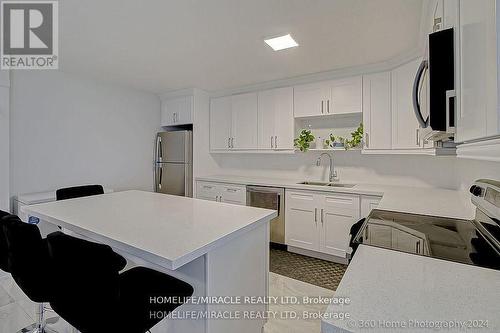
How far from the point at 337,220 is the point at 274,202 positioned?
2.70 feet

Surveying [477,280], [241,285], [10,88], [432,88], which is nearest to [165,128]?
[10,88]

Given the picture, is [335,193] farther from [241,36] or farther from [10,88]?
[10,88]

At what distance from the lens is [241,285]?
4.76ft

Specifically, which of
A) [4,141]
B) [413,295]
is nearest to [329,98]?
[413,295]

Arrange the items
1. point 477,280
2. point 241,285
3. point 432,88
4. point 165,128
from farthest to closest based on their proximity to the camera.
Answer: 1. point 165,128
2. point 241,285
3. point 432,88
4. point 477,280

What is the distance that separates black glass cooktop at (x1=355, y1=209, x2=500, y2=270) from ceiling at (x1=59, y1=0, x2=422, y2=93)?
153 centimetres

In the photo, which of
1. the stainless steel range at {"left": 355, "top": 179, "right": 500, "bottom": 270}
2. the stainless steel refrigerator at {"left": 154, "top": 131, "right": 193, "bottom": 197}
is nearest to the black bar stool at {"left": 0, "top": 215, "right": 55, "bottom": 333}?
the stainless steel range at {"left": 355, "top": 179, "right": 500, "bottom": 270}

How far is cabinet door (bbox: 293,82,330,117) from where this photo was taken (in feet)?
10.5

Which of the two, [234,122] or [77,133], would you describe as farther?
[234,122]

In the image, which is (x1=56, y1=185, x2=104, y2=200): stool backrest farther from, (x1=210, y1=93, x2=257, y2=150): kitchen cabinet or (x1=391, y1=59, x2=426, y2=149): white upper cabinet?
(x1=391, y1=59, x2=426, y2=149): white upper cabinet

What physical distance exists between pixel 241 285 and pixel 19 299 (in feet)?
7.07

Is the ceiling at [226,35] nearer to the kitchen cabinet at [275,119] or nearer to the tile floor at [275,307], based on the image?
the kitchen cabinet at [275,119]

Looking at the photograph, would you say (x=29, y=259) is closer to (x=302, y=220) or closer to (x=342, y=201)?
(x=302, y=220)

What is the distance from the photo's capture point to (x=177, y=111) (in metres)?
4.11
